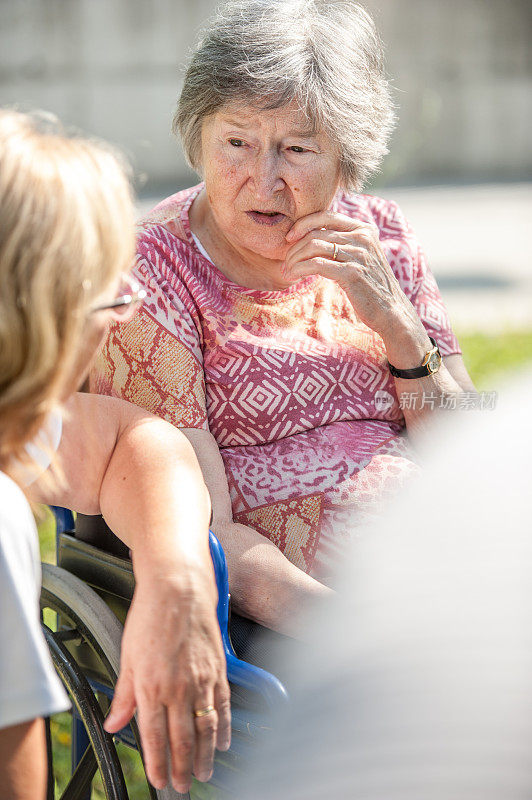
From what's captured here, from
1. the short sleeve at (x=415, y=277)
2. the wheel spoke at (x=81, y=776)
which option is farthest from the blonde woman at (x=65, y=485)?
the short sleeve at (x=415, y=277)

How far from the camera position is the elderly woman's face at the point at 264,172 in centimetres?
214

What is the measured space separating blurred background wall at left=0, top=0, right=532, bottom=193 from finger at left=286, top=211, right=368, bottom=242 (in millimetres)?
8594

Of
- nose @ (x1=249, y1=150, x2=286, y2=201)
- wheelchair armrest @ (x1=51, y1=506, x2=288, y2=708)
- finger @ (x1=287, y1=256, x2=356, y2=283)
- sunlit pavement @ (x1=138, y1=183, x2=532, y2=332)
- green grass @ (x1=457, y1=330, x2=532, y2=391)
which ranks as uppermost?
nose @ (x1=249, y1=150, x2=286, y2=201)

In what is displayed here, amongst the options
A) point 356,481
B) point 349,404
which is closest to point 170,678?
point 356,481

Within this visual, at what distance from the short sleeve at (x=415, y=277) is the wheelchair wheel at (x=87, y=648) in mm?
1107

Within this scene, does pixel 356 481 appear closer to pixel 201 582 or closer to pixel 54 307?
pixel 201 582

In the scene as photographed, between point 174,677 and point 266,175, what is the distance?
3.85ft

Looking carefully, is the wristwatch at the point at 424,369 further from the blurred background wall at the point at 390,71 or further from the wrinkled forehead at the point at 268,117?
the blurred background wall at the point at 390,71

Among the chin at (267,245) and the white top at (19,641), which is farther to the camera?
the chin at (267,245)

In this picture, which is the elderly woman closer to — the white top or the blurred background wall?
the white top

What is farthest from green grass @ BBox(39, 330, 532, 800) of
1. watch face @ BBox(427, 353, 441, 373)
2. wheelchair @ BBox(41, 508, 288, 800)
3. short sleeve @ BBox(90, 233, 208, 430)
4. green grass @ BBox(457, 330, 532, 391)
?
short sleeve @ BBox(90, 233, 208, 430)

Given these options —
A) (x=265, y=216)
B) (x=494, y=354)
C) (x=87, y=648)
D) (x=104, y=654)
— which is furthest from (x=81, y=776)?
(x=494, y=354)

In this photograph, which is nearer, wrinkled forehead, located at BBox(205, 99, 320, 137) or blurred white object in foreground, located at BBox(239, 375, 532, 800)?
blurred white object in foreground, located at BBox(239, 375, 532, 800)

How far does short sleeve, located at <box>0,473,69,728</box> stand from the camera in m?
1.18
